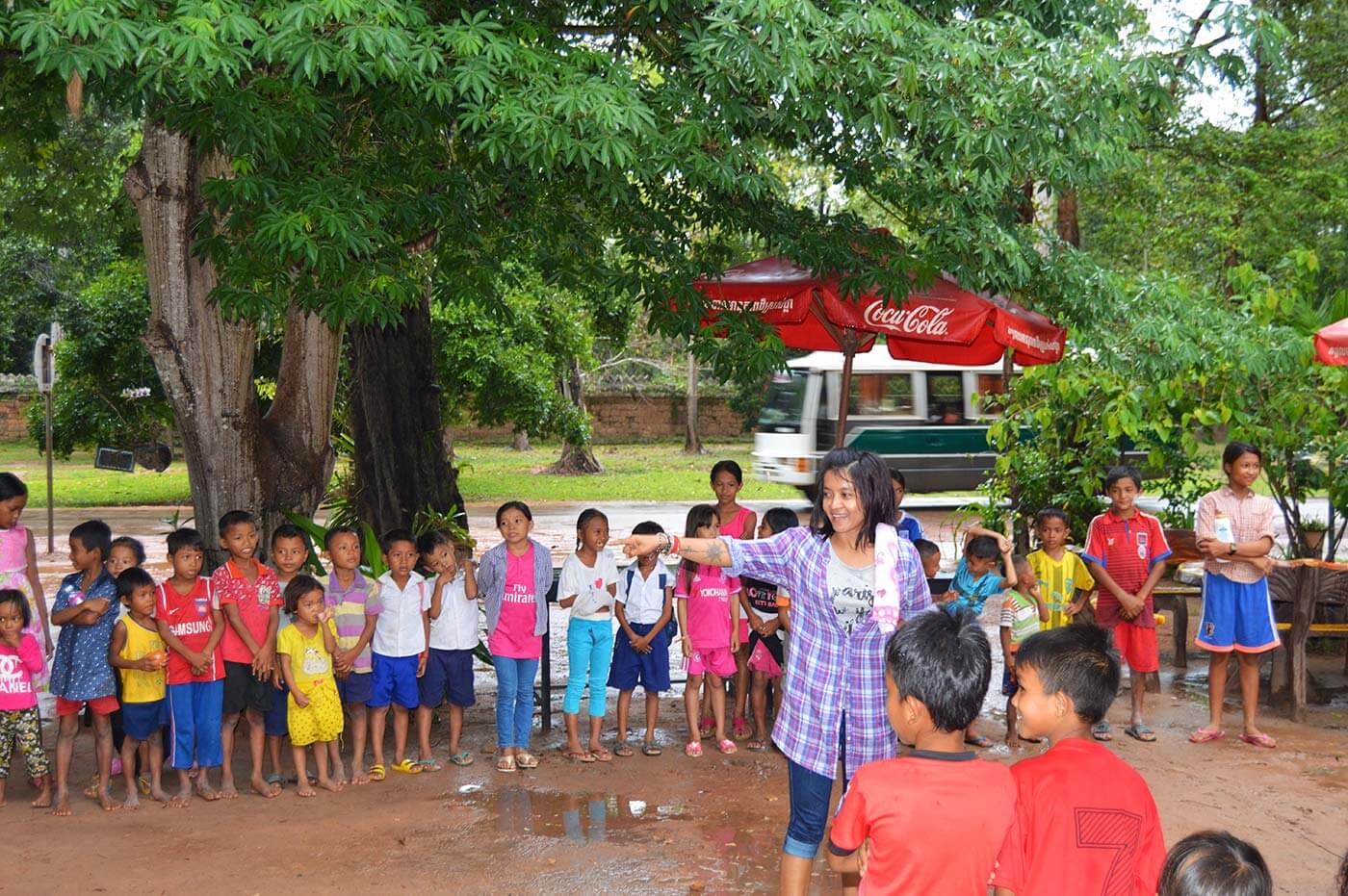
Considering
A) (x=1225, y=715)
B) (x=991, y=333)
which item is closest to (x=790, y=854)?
(x=991, y=333)

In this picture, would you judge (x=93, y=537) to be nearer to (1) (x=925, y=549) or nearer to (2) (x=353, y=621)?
(2) (x=353, y=621)

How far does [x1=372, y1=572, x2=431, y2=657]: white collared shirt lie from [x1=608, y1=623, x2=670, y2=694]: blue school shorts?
42.3 inches

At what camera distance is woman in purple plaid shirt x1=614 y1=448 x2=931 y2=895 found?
392 cm

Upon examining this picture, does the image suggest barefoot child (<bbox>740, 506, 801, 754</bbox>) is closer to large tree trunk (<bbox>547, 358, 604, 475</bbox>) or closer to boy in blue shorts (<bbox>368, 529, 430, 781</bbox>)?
boy in blue shorts (<bbox>368, 529, 430, 781</bbox>)

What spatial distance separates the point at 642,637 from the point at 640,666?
0.61 feet

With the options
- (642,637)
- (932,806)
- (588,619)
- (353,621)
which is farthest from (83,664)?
(932,806)

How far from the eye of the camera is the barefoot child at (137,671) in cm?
571

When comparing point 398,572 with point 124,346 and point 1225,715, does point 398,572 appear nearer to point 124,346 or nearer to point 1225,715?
point 1225,715

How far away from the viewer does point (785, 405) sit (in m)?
19.2

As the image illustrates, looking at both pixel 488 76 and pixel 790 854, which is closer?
pixel 790 854

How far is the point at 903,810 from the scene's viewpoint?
9.15 feet

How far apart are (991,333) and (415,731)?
4055 mm

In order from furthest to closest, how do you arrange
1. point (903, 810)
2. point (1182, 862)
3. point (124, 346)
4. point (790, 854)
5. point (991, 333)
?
point (124, 346)
point (991, 333)
point (790, 854)
point (903, 810)
point (1182, 862)

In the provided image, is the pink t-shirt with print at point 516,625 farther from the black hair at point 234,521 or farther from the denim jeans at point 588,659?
the black hair at point 234,521
